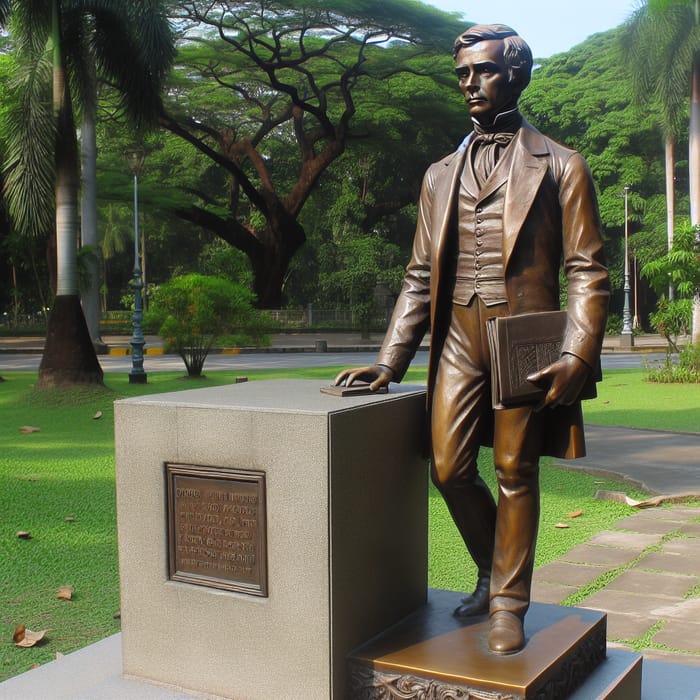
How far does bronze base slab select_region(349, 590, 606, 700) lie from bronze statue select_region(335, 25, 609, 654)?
12cm

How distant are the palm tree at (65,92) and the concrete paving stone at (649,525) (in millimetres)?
9706

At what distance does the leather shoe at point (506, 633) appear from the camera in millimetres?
3127

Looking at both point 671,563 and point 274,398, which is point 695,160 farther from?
point 274,398

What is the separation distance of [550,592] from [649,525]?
1.79m

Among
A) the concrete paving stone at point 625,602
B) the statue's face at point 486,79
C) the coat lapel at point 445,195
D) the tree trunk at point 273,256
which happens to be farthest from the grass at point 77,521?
the tree trunk at point 273,256

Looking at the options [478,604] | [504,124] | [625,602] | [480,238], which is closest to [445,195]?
[480,238]

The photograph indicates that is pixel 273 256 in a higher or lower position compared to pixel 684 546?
higher

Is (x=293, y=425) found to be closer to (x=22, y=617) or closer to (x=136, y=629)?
(x=136, y=629)

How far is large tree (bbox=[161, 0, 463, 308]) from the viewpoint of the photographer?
31.2 m

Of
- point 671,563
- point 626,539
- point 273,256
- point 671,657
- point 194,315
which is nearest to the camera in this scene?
point 671,657

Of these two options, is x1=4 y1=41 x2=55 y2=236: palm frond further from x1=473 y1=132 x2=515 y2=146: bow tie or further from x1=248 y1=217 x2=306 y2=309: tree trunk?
x1=248 y1=217 x2=306 y2=309: tree trunk

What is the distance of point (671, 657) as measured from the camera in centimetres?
398

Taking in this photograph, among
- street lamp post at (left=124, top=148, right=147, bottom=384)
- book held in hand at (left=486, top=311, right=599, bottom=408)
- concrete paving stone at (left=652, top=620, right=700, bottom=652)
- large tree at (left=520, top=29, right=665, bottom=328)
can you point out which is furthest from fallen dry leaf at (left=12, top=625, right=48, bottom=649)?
large tree at (left=520, top=29, right=665, bottom=328)

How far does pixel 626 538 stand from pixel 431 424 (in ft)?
10.1
